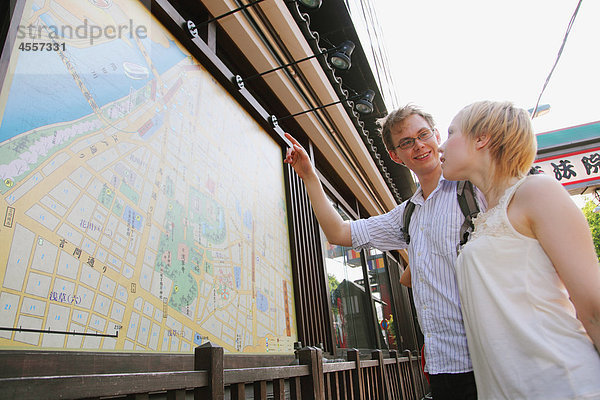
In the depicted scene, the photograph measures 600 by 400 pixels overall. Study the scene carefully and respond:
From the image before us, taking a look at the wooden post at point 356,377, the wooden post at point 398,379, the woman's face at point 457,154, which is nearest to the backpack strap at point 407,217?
the woman's face at point 457,154

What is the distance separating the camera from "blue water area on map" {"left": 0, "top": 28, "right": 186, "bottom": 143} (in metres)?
1.45

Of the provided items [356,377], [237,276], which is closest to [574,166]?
[356,377]

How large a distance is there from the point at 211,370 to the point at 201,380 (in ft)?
0.13

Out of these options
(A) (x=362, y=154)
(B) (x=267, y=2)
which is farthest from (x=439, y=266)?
(A) (x=362, y=154)

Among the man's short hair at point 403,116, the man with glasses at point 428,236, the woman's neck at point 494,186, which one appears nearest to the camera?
the woman's neck at point 494,186

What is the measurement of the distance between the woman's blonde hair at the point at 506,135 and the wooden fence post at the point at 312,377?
3.98 feet

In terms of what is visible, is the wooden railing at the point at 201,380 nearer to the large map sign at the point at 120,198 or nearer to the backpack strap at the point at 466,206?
the large map sign at the point at 120,198

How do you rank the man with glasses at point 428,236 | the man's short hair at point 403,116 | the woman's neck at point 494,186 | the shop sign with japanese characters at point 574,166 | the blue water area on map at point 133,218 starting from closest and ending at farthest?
the woman's neck at point 494,186
the man with glasses at point 428,236
the man's short hair at point 403,116
the blue water area on map at point 133,218
the shop sign with japanese characters at point 574,166

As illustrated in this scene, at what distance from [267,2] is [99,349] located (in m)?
2.81

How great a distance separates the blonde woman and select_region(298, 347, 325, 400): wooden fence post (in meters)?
0.97

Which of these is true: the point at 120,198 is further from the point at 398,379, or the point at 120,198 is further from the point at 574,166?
the point at 574,166

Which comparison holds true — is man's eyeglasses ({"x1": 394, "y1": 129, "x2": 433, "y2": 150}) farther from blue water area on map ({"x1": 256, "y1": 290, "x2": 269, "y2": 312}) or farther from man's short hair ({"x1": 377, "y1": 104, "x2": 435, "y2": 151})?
blue water area on map ({"x1": 256, "y1": 290, "x2": 269, "y2": 312})

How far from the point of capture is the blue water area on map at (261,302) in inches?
110

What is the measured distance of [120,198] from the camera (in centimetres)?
181
